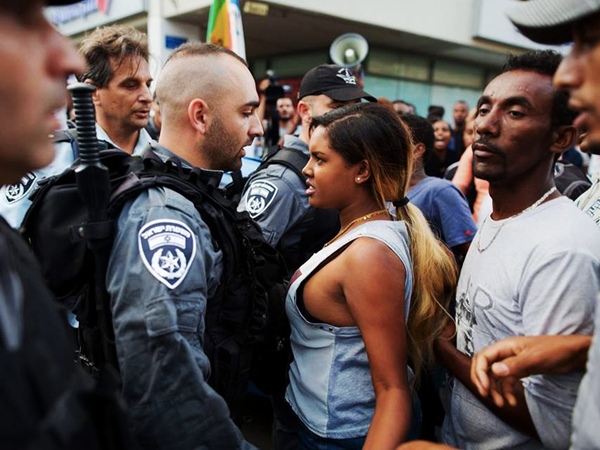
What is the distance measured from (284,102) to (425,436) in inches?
229

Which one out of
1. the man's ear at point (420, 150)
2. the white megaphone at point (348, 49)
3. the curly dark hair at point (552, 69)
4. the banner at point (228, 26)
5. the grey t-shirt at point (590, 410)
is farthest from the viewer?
the white megaphone at point (348, 49)

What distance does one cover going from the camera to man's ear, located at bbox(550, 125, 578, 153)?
60.5 inches

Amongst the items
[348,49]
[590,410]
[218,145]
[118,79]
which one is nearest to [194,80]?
[218,145]

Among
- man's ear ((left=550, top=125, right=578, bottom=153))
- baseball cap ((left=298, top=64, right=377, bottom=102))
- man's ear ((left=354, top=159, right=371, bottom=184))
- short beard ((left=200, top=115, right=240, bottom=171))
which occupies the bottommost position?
man's ear ((left=354, top=159, right=371, bottom=184))

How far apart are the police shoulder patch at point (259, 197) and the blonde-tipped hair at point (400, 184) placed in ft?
1.99

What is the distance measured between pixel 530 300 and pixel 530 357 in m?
0.24

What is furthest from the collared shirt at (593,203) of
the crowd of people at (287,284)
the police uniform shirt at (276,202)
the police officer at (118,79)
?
the police officer at (118,79)

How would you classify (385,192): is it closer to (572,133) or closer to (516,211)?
(516,211)

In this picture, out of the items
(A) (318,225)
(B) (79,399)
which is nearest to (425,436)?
(A) (318,225)

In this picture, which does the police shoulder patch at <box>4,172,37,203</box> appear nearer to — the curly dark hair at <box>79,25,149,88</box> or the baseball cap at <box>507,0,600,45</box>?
the curly dark hair at <box>79,25,149,88</box>

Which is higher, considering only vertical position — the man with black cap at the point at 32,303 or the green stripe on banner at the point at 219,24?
the green stripe on banner at the point at 219,24

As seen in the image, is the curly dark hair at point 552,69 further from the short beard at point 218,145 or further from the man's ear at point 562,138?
the short beard at point 218,145

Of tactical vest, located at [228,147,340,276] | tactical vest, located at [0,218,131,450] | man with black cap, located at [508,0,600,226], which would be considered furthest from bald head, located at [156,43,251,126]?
man with black cap, located at [508,0,600,226]

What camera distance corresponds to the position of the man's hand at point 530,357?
1079 mm
